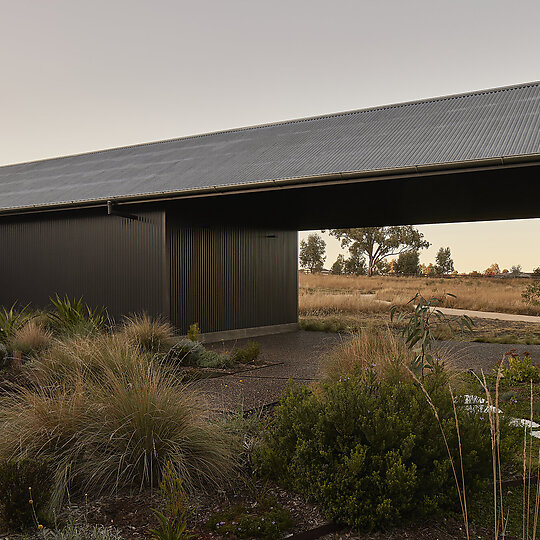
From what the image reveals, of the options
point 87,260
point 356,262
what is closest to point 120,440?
point 87,260

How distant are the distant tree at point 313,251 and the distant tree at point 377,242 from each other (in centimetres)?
462

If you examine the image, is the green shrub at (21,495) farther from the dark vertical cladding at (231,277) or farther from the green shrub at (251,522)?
the dark vertical cladding at (231,277)

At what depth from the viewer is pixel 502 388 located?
6137 millimetres

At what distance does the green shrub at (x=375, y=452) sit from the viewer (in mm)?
2762

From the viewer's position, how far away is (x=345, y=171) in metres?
8.11

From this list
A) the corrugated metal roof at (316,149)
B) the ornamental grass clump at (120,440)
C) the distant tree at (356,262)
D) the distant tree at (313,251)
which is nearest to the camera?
the ornamental grass clump at (120,440)

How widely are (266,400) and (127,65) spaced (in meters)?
11.4

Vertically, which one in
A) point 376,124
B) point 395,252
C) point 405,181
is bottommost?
point 395,252

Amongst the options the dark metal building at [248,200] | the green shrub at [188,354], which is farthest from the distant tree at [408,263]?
the green shrub at [188,354]

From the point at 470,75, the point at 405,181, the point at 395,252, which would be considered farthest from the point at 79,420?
the point at 395,252

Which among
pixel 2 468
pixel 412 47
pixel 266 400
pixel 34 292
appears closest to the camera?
pixel 2 468

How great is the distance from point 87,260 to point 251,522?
9756mm

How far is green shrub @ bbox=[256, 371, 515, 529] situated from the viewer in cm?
276

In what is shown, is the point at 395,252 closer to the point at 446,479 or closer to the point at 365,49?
the point at 365,49
